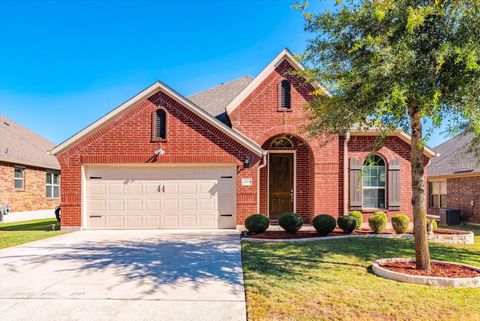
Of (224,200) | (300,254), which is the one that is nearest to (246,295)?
(300,254)

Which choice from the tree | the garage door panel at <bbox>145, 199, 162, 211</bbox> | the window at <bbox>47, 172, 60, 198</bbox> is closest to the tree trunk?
the tree

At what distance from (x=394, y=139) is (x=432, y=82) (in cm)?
872

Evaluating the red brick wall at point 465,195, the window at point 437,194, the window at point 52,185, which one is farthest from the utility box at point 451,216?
the window at point 52,185

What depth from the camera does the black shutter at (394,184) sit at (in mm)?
13750

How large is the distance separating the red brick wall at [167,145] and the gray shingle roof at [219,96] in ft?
10.4

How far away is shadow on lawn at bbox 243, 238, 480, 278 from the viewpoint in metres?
7.25

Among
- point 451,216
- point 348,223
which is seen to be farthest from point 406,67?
point 451,216

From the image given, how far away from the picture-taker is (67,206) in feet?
40.8

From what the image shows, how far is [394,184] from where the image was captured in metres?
13.8

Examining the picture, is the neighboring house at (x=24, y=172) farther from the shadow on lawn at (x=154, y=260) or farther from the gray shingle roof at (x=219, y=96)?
the shadow on lawn at (x=154, y=260)

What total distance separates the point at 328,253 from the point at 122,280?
4874mm

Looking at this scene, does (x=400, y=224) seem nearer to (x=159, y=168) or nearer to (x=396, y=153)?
(x=396, y=153)

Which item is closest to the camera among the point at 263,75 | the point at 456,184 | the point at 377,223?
the point at 377,223

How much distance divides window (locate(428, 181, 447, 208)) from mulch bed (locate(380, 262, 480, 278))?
14.7 m
